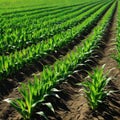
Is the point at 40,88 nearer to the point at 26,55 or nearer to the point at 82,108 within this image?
the point at 82,108

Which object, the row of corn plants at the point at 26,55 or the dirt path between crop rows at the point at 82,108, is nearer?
the dirt path between crop rows at the point at 82,108

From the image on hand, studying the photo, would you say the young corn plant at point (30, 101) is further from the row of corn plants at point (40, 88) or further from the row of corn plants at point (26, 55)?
the row of corn plants at point (26, 55)

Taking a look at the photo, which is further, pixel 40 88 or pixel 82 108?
pixel 82 108

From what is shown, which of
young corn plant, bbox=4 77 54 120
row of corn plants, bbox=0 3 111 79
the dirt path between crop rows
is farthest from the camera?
row of corn plants, bbox=0 3 111 79

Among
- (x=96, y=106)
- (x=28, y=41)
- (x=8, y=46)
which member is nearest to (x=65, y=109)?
(x=96, y=106)

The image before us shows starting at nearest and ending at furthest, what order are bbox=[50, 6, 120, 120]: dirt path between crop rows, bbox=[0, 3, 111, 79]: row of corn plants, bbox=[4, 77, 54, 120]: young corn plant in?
1. bbox=[4, 77, 54, 120]: young corn plant
2. bbox=[50, 6, 120, 120]: dirt path between crop rows
3. bbox=[0, 3, 111, 79]: row of corn plants

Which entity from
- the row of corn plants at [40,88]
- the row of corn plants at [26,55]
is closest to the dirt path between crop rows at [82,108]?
the row of corn plants at [40,88]

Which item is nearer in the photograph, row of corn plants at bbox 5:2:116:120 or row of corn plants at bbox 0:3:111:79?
row of corn plants at bbox 5:2:116:120

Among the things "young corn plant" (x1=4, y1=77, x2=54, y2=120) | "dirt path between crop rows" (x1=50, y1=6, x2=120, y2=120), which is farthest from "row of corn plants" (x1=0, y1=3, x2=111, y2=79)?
"young corn plant" (x1=4, y1=77, x2=54, y2=120)

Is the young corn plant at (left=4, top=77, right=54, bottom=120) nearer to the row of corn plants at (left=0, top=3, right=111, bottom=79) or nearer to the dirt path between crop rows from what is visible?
the dirt path between crop rows

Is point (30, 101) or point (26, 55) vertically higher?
point (30, 101)

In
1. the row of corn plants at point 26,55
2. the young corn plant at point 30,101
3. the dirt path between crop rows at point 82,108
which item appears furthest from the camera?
the row of corn plants at point 26,55

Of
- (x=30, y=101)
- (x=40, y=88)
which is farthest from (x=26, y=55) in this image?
(x=30, y=101)

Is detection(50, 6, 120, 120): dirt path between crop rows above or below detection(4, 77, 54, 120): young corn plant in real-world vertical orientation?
below
